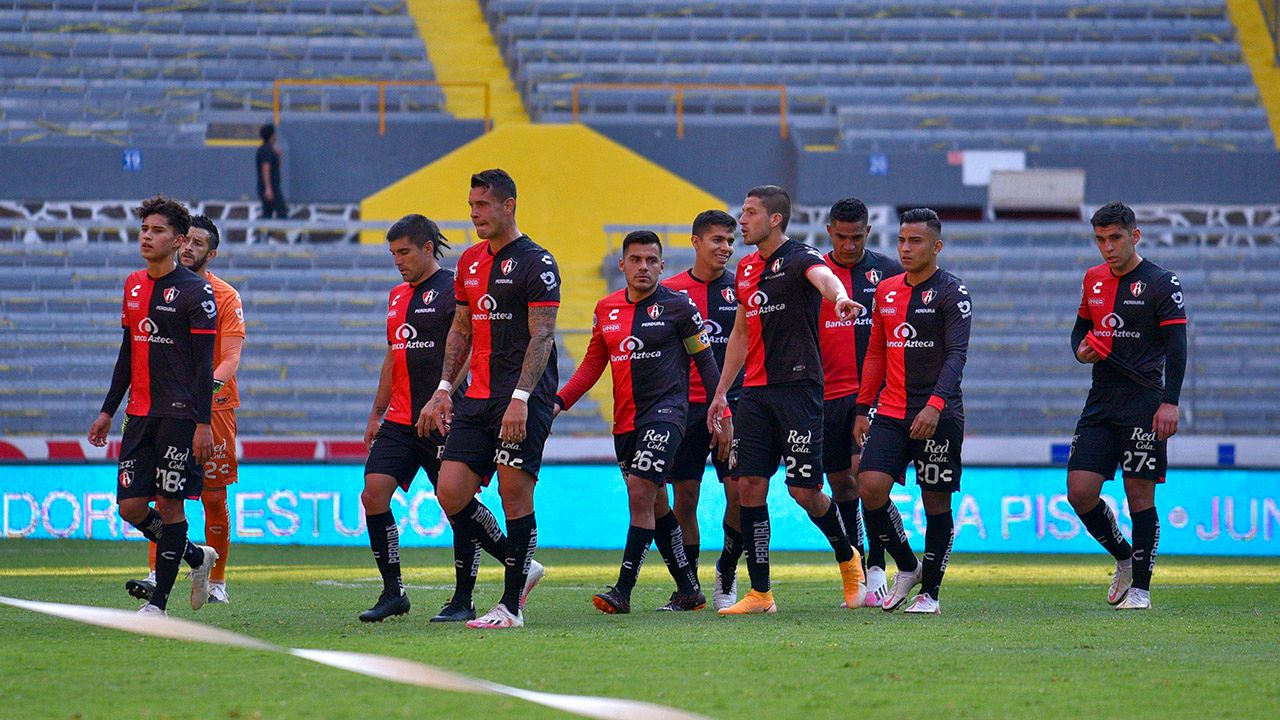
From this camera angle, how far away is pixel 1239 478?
1566 cm

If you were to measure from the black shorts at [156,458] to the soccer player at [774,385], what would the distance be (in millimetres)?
2773

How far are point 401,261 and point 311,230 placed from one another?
43.8ft

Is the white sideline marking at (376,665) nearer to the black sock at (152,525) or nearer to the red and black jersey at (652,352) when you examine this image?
the black sock at (152,525)

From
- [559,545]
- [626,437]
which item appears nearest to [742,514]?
[626,437]

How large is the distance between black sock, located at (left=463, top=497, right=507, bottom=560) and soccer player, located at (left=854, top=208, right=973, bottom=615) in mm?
1970

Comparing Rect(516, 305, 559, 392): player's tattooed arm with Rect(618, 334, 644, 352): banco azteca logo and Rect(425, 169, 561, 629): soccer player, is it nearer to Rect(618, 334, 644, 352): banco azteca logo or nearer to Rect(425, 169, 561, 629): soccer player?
Rect(425, 169, 561, 629): soccer player

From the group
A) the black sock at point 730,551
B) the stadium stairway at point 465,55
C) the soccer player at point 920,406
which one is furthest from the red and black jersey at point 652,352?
the stadium stairway at point 465,55

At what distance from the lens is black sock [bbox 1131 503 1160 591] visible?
9.52 meters

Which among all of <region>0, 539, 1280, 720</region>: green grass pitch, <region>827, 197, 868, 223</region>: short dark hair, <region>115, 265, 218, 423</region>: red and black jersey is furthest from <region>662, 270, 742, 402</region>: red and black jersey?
<region>115, 265, 218, 423</region>: red and black jersey

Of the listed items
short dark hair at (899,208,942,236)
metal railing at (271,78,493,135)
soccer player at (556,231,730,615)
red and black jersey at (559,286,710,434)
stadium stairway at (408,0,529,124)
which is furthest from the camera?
stadium stairway at (408,0,529,124)

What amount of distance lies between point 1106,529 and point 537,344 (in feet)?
12.3

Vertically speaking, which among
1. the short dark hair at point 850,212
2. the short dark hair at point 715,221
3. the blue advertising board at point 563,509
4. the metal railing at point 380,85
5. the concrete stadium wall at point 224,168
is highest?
the metal railing at point 380,85

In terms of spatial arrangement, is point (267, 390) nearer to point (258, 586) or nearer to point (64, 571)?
point (64, 571)

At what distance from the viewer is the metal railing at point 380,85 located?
938 inches
